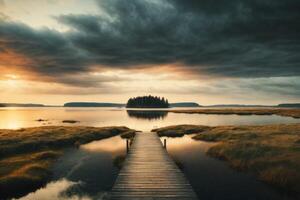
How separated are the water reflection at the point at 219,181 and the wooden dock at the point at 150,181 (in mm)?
3556

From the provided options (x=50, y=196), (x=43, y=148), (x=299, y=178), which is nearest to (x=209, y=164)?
(x=299, y=178)

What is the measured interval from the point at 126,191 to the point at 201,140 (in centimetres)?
3159

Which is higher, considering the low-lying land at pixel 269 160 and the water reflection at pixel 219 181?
the low-lying land at pixel 269 160

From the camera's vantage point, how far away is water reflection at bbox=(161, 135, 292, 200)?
19.0 m

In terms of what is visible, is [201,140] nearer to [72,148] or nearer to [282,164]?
[282,164]

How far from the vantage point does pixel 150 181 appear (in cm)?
1684

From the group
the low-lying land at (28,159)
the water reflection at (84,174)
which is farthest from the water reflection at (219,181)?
the low-lying land at (28,159)

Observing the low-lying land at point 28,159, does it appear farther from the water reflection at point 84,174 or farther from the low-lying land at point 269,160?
the low-lying land at point 269,160

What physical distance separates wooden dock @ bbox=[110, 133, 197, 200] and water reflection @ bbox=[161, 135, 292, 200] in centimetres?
356

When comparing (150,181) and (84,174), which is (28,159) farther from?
(150,181)

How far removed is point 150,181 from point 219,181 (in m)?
8.98

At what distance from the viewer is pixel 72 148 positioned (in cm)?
3738

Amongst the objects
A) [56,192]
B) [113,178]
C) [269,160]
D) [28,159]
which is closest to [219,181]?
[269,160]

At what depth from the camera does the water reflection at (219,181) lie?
19.0 m
